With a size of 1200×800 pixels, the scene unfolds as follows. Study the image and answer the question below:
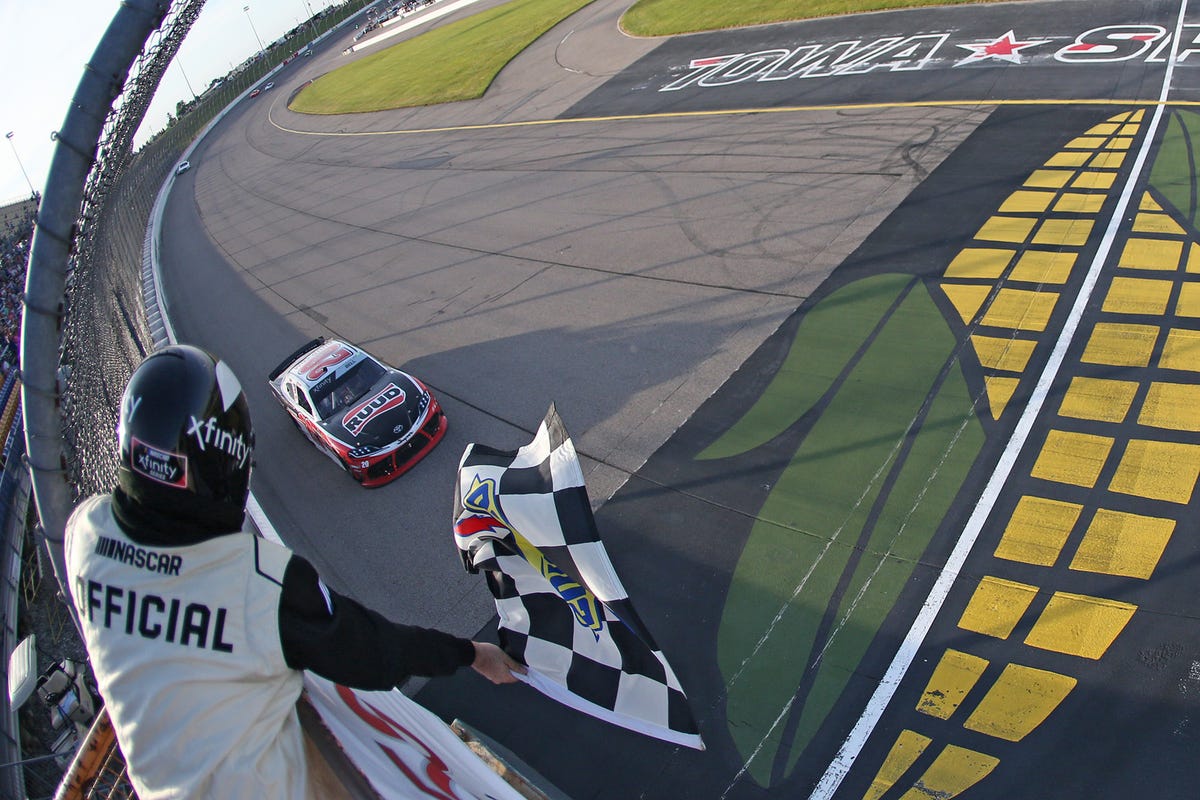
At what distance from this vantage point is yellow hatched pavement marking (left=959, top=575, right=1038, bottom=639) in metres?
6.23

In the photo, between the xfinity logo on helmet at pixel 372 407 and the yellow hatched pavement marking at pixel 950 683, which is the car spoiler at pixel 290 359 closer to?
the xfinity logo on helmet at pixel 372 407

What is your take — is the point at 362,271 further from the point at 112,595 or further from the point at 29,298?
the point at 112,595

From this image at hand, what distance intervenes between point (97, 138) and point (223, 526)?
324cm

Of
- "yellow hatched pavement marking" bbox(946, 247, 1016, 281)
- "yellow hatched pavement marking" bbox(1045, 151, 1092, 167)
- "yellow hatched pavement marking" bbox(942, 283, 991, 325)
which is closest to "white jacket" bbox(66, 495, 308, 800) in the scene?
"yellow hatched pavement marking" bbox(942, 283, 991, 325)

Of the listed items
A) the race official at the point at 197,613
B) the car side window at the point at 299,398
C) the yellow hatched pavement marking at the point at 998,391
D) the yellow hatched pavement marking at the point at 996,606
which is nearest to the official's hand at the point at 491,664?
the race official at the point at 197,613

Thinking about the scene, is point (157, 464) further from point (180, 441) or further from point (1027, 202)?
point (1027, 202)

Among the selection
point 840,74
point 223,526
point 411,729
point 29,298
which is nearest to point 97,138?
point 29,298

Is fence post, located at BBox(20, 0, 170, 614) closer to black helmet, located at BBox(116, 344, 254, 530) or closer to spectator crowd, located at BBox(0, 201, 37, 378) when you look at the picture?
black helmet, located at BBox(116, 344, 254, 530)

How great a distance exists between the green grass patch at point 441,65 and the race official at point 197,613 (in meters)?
33.8

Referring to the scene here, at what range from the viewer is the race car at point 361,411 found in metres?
10.3

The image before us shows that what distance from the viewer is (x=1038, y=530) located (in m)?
6.95

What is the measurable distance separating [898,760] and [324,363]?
9.37 metres

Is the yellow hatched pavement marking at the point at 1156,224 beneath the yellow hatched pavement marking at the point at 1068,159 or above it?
beneath

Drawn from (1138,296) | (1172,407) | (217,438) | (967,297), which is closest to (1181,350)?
(1172,407)
